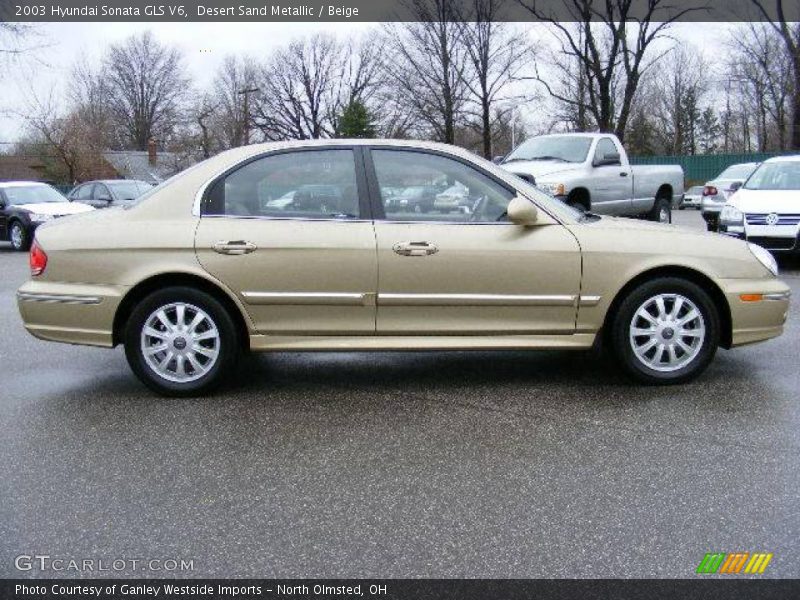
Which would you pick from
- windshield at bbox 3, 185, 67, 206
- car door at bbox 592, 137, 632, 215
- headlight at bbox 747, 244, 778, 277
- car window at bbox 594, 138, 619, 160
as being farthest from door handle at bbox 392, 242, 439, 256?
windshield at bbox 3, 185, 67, 206

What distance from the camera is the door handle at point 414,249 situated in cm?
504

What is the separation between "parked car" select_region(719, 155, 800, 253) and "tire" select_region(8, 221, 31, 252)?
14.0 metres

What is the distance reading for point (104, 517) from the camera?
11.0 ft

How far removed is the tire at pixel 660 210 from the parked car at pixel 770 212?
120 inches

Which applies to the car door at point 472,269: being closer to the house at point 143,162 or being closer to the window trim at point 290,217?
the window trim at point 290,217

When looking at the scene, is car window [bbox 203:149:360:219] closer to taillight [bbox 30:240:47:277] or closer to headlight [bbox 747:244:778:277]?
taillight [bbox 30:240:47:277]

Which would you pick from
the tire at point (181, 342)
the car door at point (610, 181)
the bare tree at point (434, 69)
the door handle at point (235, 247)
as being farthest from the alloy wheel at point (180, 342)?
the bare tree at point (434, 69)

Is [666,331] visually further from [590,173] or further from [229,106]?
[229,106]

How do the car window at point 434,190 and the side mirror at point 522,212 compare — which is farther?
the car window at point 434,190

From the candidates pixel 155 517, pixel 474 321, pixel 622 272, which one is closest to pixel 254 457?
pixel 155 517

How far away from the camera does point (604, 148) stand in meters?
13.6

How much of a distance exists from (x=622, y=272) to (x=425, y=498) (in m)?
2.30

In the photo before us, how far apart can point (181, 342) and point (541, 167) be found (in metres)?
8.87

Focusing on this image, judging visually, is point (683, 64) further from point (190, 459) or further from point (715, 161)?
point (190, 459)
